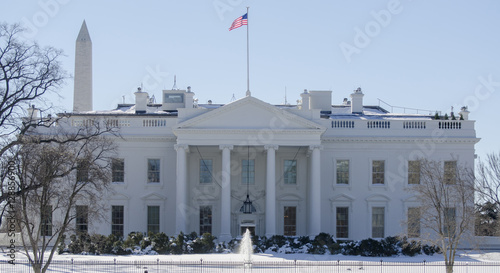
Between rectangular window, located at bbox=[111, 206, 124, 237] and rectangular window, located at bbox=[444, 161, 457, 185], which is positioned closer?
rectangular window, located at bbox=[444, 161, 457, 185]

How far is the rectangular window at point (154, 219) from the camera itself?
157ft

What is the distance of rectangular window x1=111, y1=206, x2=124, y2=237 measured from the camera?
47.5m

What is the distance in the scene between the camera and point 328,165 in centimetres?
4812

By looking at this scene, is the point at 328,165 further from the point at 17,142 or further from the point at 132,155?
the point at 17,142

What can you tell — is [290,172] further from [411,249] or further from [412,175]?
[411,249]

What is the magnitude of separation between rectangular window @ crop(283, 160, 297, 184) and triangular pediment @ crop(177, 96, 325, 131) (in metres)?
4.23

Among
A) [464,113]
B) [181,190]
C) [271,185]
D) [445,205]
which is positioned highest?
[464,113]

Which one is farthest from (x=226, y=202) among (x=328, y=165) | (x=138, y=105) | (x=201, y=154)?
(x=138, y=105)

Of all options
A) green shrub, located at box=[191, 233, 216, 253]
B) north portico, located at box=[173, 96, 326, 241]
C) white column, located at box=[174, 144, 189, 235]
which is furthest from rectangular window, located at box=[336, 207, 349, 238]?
green shrub, located at box=[191, 233, 216, 253]

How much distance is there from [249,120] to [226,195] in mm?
4876

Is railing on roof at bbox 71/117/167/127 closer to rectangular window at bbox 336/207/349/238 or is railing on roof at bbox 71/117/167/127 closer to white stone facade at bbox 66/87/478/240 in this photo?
white stone facade at bbox 66/87/478/240

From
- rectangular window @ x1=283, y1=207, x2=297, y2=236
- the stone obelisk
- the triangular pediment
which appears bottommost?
rectangular window @ x1=283, y1=207, x2=297, y2=236

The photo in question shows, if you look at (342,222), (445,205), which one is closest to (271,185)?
(342,222)

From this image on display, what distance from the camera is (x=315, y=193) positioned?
44.8 metres
